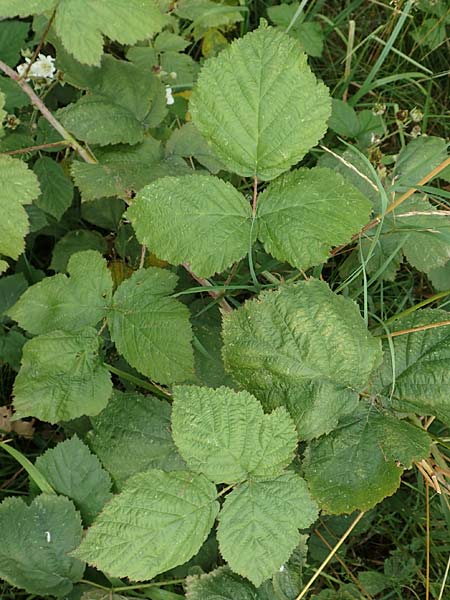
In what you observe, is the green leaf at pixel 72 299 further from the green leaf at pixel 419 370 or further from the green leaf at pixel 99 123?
the green leaf at pixel 419 370

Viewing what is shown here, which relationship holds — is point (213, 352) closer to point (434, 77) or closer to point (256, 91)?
point (256, 91)

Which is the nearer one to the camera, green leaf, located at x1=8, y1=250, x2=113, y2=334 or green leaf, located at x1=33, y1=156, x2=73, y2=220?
green leaf, located at x1=8, y1=250, x2=113, y2=334

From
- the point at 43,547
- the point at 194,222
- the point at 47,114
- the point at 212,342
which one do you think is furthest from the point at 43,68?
the point at 43,547

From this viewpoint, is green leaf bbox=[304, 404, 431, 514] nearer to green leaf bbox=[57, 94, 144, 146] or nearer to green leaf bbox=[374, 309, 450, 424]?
green leaf bbox=[374, 309, 450, 424]

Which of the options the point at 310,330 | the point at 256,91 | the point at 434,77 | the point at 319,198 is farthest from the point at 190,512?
the point at 434,77

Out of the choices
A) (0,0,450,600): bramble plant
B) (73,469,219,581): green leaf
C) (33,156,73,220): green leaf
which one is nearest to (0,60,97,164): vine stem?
(0,0,450,600): bramble plant

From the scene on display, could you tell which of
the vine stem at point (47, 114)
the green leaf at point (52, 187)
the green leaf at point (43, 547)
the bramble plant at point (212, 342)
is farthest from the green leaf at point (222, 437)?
the green leaf at point (52, 187)
